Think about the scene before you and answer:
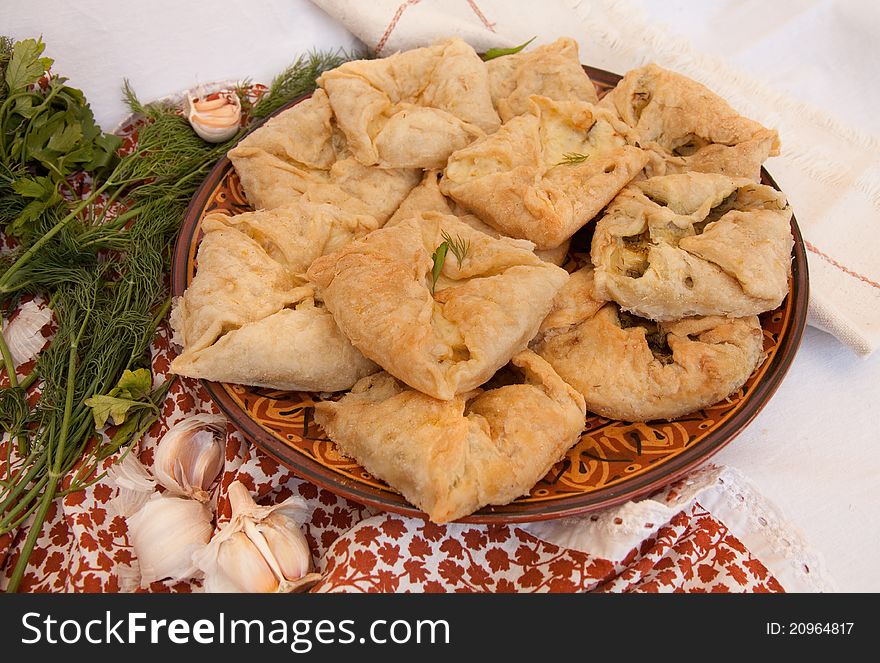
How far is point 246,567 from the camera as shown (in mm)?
2979

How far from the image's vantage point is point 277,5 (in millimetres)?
4969

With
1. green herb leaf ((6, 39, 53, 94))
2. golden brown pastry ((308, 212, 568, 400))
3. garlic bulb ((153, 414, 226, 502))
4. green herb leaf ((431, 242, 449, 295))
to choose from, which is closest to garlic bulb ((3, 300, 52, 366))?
garlic bulb ((153, 414, 226, 502))

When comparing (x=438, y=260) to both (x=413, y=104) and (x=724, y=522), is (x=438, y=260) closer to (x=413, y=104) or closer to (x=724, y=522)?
(x=413, y=104)

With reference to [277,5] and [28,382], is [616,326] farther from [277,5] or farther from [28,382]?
[277,5]

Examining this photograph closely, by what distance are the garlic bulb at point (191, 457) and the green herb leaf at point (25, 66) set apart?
6.44ft

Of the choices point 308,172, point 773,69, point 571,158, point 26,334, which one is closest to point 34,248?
point 26,334

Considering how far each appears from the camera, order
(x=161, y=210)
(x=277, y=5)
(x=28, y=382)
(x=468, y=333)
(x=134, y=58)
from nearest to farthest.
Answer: (x=468, y=333)
(x=28, y=382)
(x=161, y=210)
(x=134, y=58)
(x=277, y=5)

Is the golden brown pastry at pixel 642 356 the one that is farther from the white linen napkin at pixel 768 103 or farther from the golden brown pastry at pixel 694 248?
the white linen napkin at pixel 768 103

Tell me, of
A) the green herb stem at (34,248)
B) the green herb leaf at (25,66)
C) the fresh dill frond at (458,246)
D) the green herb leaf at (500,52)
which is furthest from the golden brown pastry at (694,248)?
the green herb leaf at (25,66)

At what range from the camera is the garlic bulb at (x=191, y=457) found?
3.31 meters

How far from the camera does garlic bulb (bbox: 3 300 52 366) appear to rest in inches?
150

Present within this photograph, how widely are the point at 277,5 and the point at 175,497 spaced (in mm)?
3272
